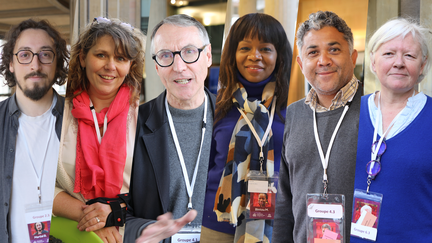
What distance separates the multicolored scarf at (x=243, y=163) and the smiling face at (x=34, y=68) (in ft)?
4.03

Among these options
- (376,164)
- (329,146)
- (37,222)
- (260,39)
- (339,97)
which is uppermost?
(260,39)

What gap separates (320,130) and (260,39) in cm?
51

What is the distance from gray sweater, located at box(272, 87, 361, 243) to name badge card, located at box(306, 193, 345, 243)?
0.18ft

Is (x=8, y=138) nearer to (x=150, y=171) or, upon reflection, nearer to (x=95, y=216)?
(x=95, y=216)

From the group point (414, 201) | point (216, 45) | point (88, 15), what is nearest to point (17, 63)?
point (88, 15)

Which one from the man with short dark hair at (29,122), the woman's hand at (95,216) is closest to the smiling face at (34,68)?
the man with short dark hair at (29,122)

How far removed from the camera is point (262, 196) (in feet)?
4.66

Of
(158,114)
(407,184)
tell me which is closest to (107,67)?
(158,114)

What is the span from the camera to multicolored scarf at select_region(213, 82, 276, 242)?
4.70 feet

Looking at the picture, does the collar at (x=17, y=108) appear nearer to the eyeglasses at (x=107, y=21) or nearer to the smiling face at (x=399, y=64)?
the eyeglasses at (x=107, y=21)

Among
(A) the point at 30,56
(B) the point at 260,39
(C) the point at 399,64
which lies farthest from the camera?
(A) the point at 30,56

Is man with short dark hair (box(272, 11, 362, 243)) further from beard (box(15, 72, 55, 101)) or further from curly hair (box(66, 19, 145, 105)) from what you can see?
beard (box(15, 72, 55, 101))

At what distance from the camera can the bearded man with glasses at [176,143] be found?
1479mm

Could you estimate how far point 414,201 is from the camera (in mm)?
1736
